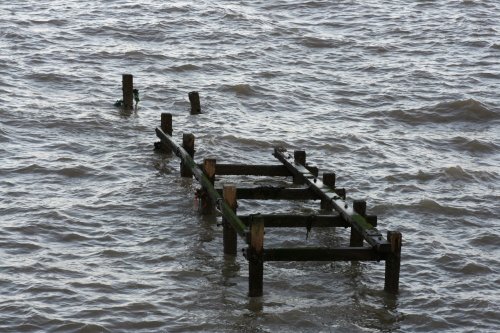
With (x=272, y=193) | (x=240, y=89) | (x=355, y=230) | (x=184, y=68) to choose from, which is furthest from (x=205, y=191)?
(x=184, y=68)

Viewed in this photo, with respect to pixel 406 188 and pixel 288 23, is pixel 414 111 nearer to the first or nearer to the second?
pixel 406 188

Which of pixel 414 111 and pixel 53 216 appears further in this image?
pixel 414 111

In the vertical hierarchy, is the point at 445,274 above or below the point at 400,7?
below

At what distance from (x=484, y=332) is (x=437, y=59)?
17.2 metres

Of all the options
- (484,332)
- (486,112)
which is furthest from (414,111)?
(484,332)

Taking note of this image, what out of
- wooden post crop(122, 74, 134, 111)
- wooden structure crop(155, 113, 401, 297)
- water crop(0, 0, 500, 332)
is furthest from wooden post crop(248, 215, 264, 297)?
wooden post crop(122, 74, 134, 111)

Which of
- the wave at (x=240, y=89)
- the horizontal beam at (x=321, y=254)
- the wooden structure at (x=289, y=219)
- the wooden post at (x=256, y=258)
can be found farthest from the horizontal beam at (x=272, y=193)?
the wave at (x=240, y=89)

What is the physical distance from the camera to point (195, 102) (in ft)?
76.7

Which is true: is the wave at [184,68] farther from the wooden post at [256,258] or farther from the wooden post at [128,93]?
the wooden post at [256,258]

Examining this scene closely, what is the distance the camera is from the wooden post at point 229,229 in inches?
571

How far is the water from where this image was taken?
13820 mm

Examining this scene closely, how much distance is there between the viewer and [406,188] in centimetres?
1905

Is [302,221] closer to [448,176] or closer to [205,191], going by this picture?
[205,191]

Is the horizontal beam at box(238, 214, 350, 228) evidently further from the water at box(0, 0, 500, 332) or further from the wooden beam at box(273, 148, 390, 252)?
the water at box(0, 0, 500, 332)
